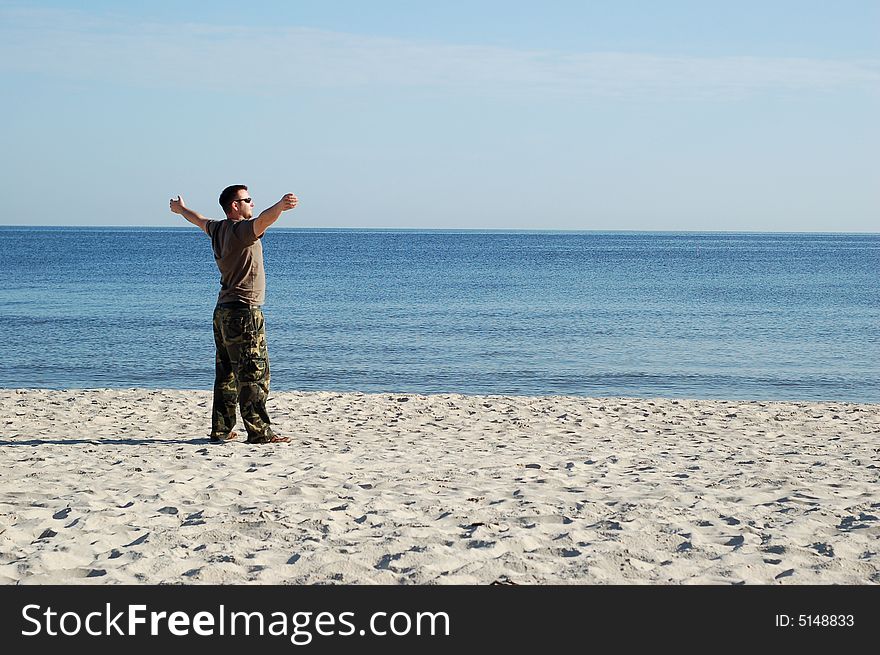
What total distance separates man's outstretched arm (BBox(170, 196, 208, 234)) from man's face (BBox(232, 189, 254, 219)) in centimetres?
33

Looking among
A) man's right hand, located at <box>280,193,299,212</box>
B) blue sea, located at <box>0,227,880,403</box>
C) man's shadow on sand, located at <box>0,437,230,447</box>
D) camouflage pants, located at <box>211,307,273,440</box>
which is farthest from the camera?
blue sea, located at <box>0,227,880,403</box>

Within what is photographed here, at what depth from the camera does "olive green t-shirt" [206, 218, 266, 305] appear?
7.62 m

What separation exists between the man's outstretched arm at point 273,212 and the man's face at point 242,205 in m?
0.37

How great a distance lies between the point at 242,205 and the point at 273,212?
0.86 metres

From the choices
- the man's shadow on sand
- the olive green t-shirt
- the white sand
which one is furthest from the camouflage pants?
the man's shadow on sand

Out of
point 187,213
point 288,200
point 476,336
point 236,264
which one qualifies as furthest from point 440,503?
point 476,336

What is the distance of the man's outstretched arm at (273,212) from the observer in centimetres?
684

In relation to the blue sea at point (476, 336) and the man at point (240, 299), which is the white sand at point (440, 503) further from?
the blue sea at point (476, 336)

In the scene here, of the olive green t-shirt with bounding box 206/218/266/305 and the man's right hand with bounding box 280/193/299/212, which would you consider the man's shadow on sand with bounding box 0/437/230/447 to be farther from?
the man's right hand with bounding box 280/193/299/212

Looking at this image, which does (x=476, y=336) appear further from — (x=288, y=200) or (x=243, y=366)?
(x=288, y=200)

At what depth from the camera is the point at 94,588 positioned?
4.36 m

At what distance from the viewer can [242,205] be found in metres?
7.77

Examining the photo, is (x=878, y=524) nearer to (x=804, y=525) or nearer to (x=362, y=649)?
(x=804, y=525)

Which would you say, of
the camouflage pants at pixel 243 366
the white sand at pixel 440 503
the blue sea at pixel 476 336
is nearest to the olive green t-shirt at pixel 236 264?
the camouflage pants at pixel 243 366
